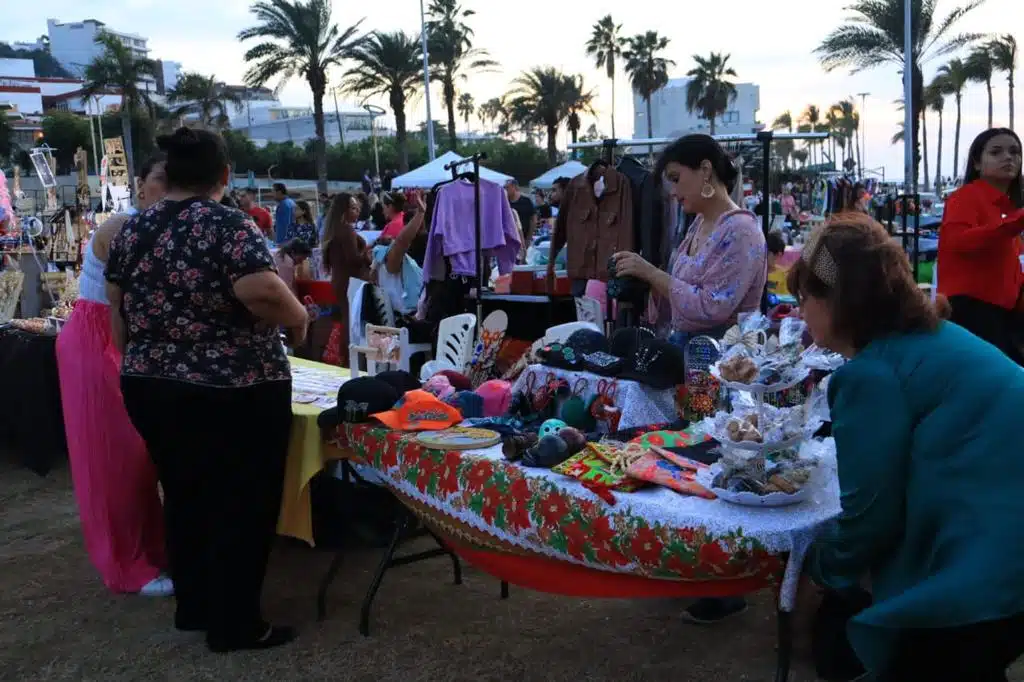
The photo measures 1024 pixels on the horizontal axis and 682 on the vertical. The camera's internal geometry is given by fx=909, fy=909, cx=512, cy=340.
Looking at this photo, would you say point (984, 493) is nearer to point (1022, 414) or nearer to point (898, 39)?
point (1022, 414)

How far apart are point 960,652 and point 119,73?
154 feet

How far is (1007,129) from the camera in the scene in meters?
3.98

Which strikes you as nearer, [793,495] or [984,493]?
[984,493]

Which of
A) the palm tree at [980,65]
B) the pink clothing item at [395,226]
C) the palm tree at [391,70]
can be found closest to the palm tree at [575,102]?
the palm tree at [391,70]

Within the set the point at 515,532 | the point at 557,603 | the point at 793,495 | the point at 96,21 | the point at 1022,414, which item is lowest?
the point at 557,603

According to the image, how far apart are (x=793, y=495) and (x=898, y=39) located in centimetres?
2934

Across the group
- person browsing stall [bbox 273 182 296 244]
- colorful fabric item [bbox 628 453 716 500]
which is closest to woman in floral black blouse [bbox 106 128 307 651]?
colorful fabric item [bbox 628 453 716 500]

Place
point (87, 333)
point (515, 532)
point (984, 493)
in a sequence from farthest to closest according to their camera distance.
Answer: point (87, 333), point (515, 532), point (984, 493)

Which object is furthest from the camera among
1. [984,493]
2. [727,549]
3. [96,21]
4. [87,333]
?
[96,21]

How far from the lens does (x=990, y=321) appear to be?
412 centimetres

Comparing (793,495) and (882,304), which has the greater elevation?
(882,304)

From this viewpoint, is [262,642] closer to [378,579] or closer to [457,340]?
[378,579]

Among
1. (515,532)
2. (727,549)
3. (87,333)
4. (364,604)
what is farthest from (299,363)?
(727,549)

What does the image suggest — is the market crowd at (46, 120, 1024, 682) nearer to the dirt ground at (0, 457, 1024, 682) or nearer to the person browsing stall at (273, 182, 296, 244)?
the dirt ground at (0, 457, 1024, 682)
